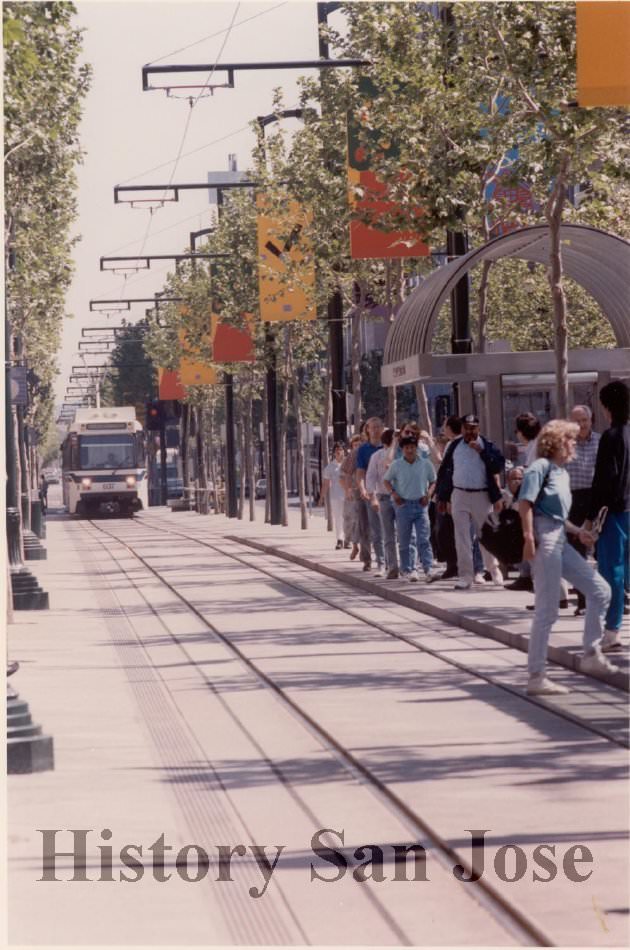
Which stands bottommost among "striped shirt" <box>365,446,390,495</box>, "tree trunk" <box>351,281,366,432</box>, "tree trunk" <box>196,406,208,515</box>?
"tree trunk" <box>196,406,208,515</box>

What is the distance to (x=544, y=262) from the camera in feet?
86.9

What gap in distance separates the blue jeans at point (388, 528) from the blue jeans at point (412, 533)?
0.70ft

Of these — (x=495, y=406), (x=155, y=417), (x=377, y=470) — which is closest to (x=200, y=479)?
(x=155, y=417)

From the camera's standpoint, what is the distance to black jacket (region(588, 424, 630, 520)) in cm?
1403

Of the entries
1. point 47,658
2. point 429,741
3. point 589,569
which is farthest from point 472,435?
point 429,741

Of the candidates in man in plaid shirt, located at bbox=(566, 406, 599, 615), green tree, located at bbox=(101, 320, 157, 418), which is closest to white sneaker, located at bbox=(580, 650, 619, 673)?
man in plaid shirt, located at bbox=(566, 406, 599, 615)

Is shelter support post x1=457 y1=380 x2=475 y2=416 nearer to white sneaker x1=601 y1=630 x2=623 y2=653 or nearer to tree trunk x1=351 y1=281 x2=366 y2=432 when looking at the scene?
white sneaker x1=601 y1=630 x2=623 y2=653

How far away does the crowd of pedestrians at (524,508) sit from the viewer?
12539 mm

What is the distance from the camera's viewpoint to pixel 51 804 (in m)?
9.04

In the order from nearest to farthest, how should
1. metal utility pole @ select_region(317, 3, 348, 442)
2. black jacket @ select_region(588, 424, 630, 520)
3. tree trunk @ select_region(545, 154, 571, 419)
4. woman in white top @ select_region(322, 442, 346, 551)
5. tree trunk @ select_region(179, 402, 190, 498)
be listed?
black jacket @ select_region(588, 424, 630, 520), tree trunk @ select_region(545, 154, 571, 419), woman in white top @ select_region(322, 442, 346, 551), metal utility pole @ select_region(317, 3, 348, 442), tree trunk @ select_region(179, 402, 190, 498)

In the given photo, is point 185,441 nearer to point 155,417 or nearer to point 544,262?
point 155,417

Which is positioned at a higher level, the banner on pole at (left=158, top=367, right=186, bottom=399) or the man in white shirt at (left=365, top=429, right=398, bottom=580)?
the banner on pole at (left=158, top=367, right=186, bottom=399)

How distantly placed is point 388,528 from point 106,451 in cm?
A: 4415

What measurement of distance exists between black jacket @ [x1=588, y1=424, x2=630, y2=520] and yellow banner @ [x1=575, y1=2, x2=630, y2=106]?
114 inches
